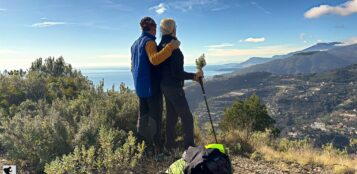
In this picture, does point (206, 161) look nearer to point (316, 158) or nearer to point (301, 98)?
point (316, 158)

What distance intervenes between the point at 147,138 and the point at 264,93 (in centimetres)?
15186

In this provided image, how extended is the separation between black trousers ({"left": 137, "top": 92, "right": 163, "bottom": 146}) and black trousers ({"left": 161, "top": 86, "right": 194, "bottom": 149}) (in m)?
0.15

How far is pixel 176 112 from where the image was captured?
5.14m

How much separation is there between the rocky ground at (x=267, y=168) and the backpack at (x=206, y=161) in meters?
1.78

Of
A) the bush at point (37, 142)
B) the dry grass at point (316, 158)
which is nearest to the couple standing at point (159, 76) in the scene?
the bush at point (37, 142)

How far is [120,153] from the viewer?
415 centimetres

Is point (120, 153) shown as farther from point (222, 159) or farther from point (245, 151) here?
point (245, 151)

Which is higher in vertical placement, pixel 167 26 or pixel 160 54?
pixel 167 26

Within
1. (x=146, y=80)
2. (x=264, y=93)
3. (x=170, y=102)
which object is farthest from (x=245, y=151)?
(x=264, y=93)

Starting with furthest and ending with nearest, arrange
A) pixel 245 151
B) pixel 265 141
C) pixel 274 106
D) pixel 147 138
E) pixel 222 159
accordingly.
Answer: pixel 274 106 → pixel 265 141 → pixel 245 151 → pixel 147 138 → pixel 222 159

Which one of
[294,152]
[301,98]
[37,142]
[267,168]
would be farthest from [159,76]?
[301,98]

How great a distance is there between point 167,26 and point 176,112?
1.25 metres

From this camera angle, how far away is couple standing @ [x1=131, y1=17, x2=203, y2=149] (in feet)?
15.5

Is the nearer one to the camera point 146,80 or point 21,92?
point 146,80
